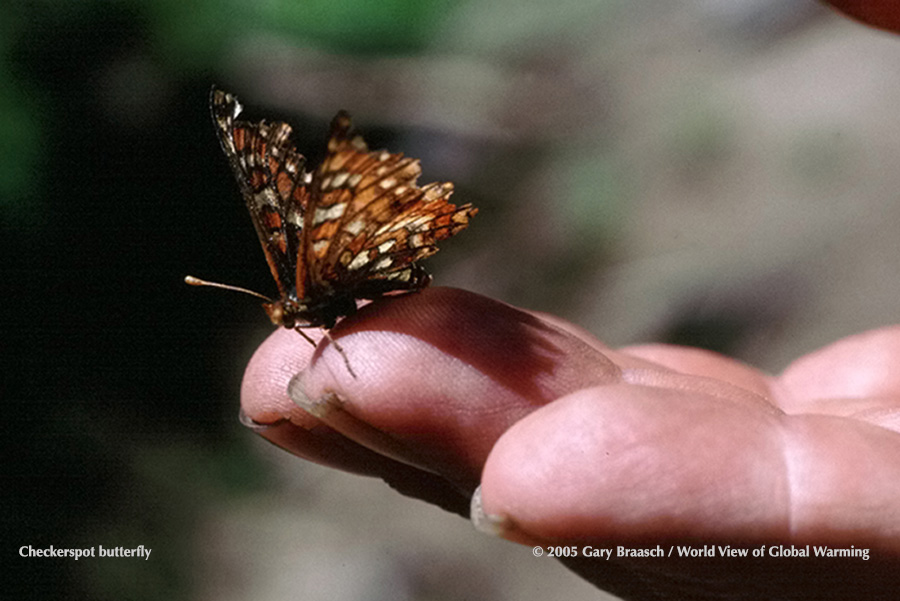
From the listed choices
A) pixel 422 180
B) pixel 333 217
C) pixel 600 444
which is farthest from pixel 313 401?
pixel 422 180

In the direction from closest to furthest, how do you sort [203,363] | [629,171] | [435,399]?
[435,399]
[203,363]
[629,171]

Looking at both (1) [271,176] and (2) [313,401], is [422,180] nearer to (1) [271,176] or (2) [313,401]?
(1) [271,176]

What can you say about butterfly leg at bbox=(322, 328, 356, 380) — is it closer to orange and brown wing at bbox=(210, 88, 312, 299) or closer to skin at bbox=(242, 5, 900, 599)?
skin at bbox=(242, 5, 900, 599)

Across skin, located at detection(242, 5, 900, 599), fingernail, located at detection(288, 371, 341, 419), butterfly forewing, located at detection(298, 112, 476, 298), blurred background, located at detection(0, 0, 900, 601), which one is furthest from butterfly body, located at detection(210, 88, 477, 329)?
blurred background, located at detection(0, 0, 900, 601)

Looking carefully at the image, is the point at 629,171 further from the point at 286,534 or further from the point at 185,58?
the point at 286,534

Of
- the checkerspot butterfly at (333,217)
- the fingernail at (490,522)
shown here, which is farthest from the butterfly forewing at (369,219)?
the fingernail at (490,522)

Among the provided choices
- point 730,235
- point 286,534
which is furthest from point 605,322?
point 286,534

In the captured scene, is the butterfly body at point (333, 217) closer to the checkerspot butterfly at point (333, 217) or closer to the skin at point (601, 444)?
the checkerspot butterfly at point (333, 217)
